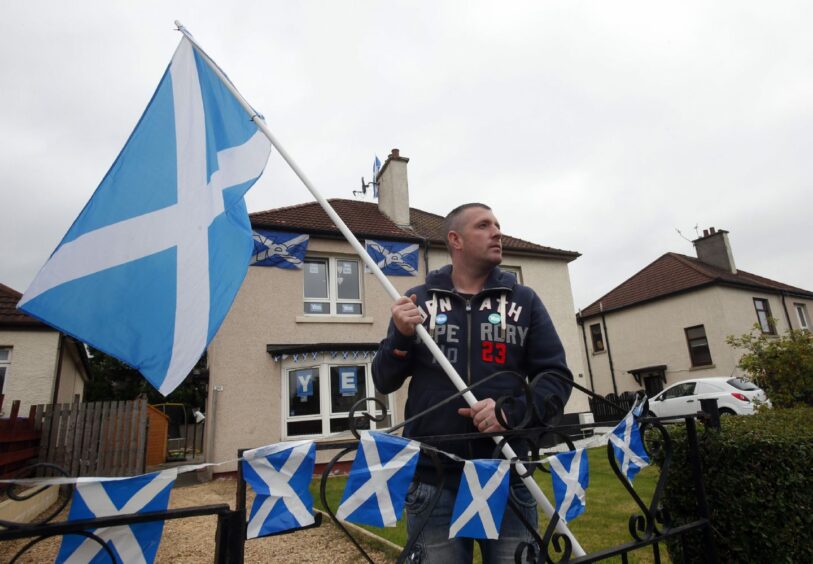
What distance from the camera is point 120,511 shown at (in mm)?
1317

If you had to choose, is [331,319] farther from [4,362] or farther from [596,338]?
[596,338]

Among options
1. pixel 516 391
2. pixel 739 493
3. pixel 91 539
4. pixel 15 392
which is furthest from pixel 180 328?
pixel 15 392

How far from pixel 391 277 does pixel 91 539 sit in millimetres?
12835

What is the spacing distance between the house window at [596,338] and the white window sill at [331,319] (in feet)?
58.7

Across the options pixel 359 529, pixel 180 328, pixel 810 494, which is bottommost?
pixel 359 529

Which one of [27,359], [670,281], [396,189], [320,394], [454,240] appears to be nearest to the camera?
[454,240]

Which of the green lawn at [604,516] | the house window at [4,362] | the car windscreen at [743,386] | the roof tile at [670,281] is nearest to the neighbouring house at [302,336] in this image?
the green lawn at [604,516]

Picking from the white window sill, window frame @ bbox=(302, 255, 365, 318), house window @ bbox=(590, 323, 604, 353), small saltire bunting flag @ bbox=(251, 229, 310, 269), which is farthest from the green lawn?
house window @ bbox=(590, 323, 604, 353)

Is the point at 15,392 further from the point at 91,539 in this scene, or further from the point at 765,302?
the point at 765,302

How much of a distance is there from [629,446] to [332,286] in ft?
39.5

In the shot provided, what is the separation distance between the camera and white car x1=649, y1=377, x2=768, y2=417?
13.1m

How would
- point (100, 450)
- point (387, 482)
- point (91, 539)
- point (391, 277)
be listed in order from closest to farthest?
point (91, 539), point (387, 482), point (100, 450), point (391, 277)

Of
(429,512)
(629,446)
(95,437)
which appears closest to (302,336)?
(95,437)

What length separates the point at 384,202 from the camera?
16781 mm
